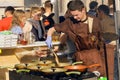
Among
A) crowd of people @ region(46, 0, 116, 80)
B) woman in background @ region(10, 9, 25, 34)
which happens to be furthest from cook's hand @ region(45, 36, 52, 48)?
woman in background @ region(10, 9, 25, 34)

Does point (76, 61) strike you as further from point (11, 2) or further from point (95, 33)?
point (11, 2)

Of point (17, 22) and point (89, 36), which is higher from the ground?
point (17, 22)

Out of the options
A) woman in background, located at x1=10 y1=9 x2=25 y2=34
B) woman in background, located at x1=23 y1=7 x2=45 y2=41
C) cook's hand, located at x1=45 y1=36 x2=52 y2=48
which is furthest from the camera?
woman in background, located at x1=23 y1=7 x2=45 y2=41

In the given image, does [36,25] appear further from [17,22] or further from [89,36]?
[89,36]

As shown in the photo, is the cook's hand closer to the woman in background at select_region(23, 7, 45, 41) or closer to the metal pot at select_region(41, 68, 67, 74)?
the woman in background at select_region(23, 7, 45, 41)

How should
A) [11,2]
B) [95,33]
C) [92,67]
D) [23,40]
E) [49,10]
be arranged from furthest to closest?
[11,2] → [49,10] → [23,40] → [95,33] → [92,67]

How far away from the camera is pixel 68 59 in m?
4.06

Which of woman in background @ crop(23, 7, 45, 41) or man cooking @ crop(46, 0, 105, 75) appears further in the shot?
woman in background @ crop(23, 7, 45, 41)

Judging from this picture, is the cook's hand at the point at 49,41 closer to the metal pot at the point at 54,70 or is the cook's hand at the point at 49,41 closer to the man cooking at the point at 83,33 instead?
the man cooking at the point at 83,33

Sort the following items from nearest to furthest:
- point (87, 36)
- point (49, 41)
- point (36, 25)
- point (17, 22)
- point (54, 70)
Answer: point (54, 70) < point (87, 36) < point (49, 41) < point (17, 22) < point (36, 25)

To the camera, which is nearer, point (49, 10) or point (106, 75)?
point (106, 75)

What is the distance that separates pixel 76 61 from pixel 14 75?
773 mm

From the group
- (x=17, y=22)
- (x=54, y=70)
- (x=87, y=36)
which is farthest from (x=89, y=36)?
(x=17, y=22)

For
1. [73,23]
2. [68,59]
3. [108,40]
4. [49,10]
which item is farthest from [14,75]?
[49,10]
